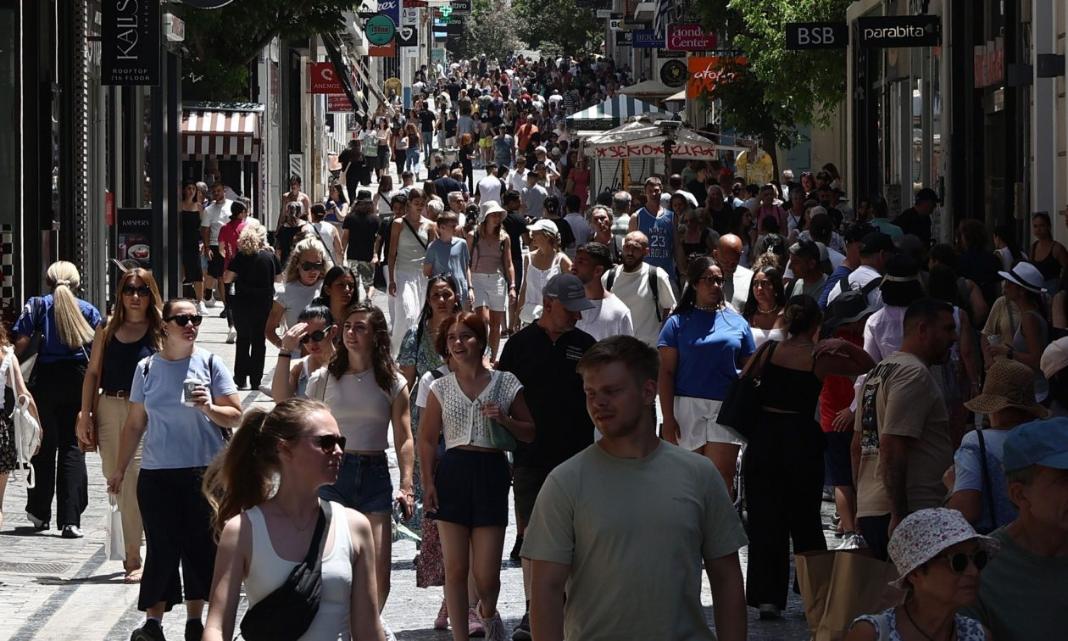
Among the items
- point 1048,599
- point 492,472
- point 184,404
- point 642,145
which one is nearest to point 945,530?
point 1048,599

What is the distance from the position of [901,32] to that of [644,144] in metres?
13.2

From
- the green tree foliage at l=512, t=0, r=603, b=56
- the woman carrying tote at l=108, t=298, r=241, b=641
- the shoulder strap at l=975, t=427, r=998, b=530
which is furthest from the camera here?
the green tree foliage at l=512, t=0, r=603, b=56

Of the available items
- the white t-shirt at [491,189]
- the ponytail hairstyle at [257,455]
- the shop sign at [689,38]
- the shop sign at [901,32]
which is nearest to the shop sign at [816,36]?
the shop sign at [901,32]

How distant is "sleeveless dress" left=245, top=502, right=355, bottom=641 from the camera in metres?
5.17

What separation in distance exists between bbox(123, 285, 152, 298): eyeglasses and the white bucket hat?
631 cm

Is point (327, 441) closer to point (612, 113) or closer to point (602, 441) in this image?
point (602, 441)

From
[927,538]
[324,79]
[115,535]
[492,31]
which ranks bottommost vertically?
[115,535]

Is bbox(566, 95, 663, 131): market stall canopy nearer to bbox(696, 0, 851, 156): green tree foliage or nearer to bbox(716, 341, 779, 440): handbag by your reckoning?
bbox(696, 0, 851, 156): green tree foliage

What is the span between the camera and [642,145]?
37.1 m

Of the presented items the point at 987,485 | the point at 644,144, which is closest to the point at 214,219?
the point at 644,144

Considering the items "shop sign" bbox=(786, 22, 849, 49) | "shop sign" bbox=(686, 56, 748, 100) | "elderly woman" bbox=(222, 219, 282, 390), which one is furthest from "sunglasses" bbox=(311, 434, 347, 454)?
"shop sign" bbox=(686, 56, 748, 100)

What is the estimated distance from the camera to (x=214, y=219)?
88.9ft

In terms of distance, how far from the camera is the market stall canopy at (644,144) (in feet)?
122

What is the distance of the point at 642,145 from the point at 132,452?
28.2m
